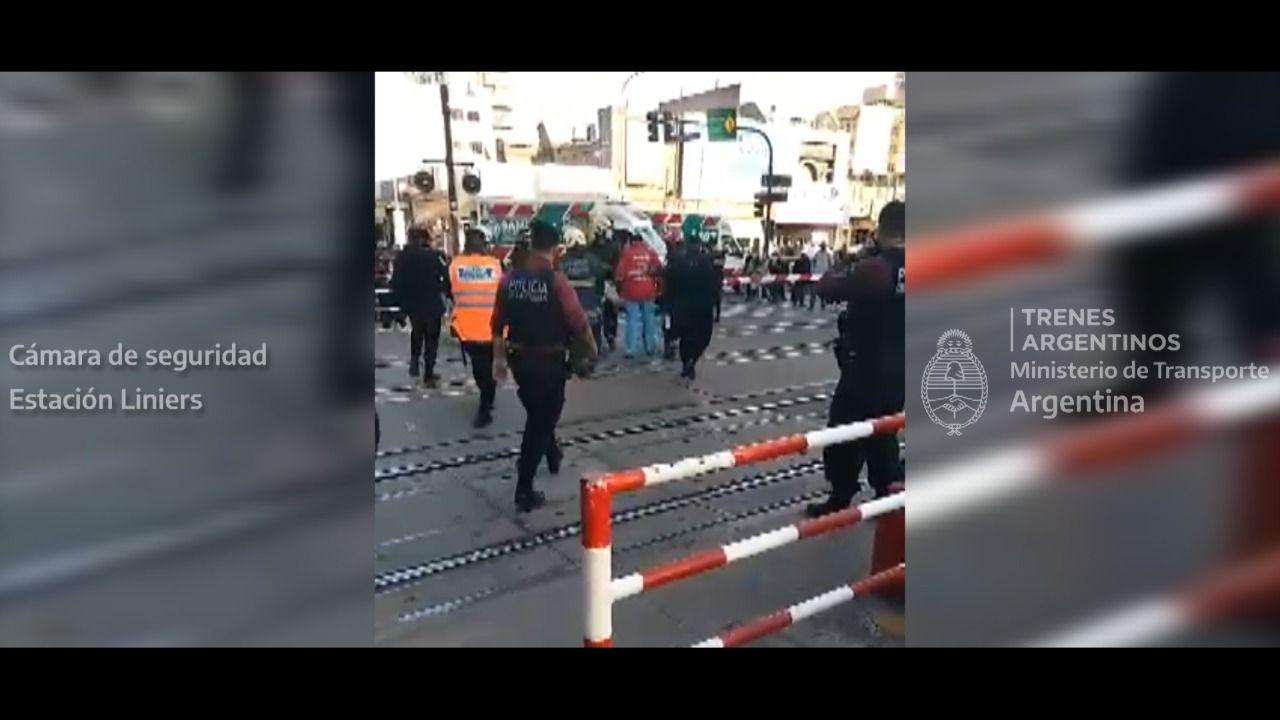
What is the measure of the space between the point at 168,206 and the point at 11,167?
561mm

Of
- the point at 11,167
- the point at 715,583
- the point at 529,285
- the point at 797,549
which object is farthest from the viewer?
the point at 529,285

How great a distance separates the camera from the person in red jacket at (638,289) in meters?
10.6

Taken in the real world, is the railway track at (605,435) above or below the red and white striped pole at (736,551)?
below

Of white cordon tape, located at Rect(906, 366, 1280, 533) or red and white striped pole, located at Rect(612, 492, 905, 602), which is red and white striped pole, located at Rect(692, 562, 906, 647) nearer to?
red and white striped pole, located at Rect(612, 492, 905, 602)

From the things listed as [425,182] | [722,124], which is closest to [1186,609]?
[425,182]

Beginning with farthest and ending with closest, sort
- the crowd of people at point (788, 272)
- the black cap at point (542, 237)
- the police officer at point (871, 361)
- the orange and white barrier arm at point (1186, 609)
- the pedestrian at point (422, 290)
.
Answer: the crowd of people at point (788, 272)
the pedestrian at point (422, 290)
the black cap at point (542, 237)
the police officer at point (871, 361)
the orange and white barrier arm at point (1186, 609)

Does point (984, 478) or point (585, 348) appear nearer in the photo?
point (984, 478)

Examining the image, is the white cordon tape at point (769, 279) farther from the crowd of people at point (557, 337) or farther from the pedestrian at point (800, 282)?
the crowd of people at point (557, 337)

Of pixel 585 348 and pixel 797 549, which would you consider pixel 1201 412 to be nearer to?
pixel 797 549

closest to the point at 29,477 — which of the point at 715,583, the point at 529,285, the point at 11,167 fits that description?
the point at 11,167

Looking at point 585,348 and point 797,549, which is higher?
point 585,348

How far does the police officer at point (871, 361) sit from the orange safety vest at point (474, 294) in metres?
3.49

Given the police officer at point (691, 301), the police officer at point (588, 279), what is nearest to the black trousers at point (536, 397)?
the police officer at point (691, 301)

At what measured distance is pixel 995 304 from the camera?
2773mm
